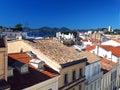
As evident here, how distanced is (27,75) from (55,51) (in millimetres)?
9128

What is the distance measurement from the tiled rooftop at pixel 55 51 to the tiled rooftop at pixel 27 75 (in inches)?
71.3

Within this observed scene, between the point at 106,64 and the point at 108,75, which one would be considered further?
the point at 106,64

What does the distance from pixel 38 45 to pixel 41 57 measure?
2482mm

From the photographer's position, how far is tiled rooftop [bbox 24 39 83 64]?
3233cm

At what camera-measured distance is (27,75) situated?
2620cm

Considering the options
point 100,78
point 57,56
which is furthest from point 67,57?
point 100,78

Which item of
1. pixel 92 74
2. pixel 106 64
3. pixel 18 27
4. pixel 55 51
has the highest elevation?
pixel 18 27

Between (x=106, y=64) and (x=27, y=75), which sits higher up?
(x=27, y=75)

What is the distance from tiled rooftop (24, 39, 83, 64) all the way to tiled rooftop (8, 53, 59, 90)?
181 cm

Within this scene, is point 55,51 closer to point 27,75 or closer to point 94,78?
point 27,75

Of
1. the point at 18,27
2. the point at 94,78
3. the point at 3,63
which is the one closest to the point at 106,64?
the point at 94,78

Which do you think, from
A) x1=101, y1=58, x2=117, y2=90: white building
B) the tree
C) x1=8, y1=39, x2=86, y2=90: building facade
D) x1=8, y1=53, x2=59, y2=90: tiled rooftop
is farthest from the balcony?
the tree

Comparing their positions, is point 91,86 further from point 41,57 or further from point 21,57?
point 21,57

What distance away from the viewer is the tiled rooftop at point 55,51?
106 feet
